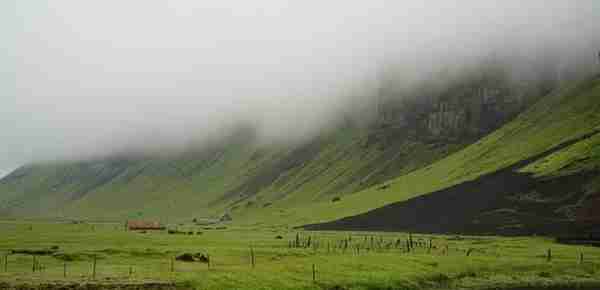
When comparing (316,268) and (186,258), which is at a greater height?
(186,258)

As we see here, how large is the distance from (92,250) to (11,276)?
31.5 m

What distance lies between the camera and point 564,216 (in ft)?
526

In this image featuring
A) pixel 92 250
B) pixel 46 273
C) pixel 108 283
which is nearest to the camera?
pixel 108 283

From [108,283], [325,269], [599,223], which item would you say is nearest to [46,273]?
[108,283]

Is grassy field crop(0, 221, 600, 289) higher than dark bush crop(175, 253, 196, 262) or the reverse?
the reverse

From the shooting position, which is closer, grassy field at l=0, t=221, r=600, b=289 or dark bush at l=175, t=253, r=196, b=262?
grassy field at l=0, t=221, r=600, b=289

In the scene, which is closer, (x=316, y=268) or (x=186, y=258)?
(x=316, y=268)

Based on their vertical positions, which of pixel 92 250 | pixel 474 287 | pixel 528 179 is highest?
pixel 528 179

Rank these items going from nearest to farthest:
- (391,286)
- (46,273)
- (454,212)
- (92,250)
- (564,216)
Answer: (46,273)
(391,286)
(92,250)
(564,216)
(454,212)

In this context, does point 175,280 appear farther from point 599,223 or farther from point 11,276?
point 599,223

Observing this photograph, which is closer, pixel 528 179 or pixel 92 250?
pixel 92 250

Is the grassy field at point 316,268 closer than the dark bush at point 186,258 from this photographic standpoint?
Yes

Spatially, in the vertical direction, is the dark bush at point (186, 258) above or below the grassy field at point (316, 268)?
above

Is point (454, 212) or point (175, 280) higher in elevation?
point (454, 212)
